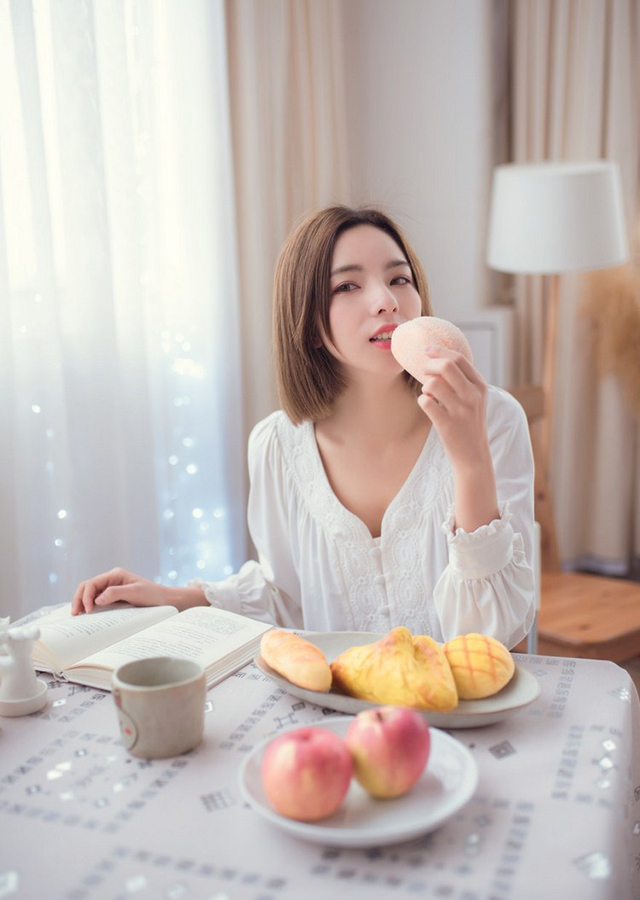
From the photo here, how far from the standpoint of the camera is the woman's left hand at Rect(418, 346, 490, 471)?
47.2 inches

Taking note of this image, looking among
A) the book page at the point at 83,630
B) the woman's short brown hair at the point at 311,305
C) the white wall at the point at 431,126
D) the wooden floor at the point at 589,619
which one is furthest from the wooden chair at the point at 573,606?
the book page at the point at 83,630

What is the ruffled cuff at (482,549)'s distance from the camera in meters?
1.23

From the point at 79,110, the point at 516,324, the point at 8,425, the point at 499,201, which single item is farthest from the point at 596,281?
the point at 8,425

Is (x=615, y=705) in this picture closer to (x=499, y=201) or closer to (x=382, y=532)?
(x=382, y=532)

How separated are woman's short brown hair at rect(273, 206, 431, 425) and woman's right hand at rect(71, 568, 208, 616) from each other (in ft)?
1.33

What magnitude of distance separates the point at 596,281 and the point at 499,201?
681mm

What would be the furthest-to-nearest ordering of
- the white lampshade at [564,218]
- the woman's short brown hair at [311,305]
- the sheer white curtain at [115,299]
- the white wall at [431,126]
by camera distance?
the white wall at [431,126], the white lampshade at [564,218], the sheer white curtain at [115,299], the woman's short brown hair at [311,305]

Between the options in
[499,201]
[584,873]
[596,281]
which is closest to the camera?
[584,873]

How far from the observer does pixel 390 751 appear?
789 millimetres

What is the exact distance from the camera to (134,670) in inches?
38.3

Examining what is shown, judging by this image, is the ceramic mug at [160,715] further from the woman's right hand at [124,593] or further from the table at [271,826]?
the woman's right hand at [124,593]

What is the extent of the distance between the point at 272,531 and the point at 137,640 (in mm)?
479

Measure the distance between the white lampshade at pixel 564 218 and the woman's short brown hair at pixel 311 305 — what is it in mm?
1274

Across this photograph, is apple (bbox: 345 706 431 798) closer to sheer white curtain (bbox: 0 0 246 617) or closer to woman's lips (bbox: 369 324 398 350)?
woman's lips (bbox: 369 324 398 350)
